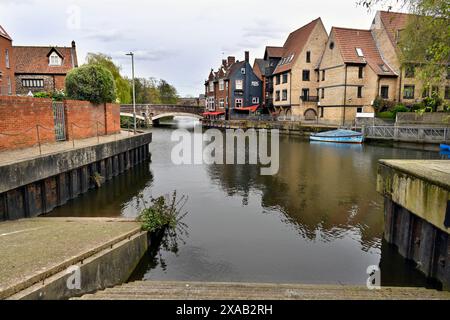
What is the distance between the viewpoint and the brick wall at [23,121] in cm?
1455

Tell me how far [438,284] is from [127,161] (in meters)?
21.1

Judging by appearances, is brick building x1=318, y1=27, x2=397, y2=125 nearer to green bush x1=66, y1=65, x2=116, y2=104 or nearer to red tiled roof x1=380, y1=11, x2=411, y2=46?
red tiled roof x1=380, y1=11, x2=411, y2=46

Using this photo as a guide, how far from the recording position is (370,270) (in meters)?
10.0

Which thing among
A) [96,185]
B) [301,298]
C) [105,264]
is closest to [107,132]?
[96,185]

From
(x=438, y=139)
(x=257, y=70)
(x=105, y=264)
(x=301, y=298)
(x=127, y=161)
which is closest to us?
(x=301, y=298)

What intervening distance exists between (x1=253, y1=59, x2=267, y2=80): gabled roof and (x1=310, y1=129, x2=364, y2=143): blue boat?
115 ft

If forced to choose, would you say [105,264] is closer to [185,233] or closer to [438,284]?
[185,233]

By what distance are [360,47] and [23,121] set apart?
47996mm

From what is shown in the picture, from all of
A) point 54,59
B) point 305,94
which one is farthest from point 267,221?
point 305,94

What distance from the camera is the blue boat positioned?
4199 centimetres

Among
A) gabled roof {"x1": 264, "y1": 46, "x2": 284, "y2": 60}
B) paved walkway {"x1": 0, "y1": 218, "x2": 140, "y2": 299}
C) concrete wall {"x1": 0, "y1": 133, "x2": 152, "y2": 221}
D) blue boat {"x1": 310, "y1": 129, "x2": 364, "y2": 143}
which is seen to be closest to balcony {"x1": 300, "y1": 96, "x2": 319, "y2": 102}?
gabled roof {"x1": 264, "y1": 46, "x2": 284, "y2": 60}

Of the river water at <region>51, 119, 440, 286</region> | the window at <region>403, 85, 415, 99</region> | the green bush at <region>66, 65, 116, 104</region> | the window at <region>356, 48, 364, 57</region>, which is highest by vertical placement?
the window at <region>356, 48, 364, 57</region>

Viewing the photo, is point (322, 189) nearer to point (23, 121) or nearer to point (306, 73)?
point (23, 121)

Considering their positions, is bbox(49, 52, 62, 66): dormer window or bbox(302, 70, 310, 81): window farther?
bbox(302, 70, 310, 81): window
